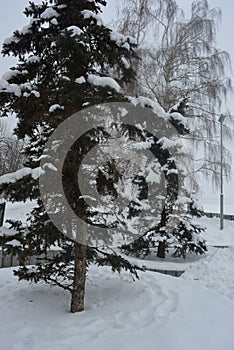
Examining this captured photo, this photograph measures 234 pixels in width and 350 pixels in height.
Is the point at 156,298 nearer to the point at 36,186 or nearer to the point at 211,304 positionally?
the point at 211,304

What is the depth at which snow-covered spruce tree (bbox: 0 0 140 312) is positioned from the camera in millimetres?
2850

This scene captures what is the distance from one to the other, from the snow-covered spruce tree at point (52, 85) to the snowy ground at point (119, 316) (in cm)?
33

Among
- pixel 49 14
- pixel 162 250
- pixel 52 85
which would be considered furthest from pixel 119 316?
pixel 162 250

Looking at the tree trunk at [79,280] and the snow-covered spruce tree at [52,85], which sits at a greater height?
the snow-covered spruce tree at [52,85]

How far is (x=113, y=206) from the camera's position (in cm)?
339

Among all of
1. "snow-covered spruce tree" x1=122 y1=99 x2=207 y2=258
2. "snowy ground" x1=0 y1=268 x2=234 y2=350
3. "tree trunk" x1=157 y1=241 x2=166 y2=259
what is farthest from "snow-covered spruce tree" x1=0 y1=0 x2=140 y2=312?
"tree trunk" x1=157 y1=241 x2=166 y2=259

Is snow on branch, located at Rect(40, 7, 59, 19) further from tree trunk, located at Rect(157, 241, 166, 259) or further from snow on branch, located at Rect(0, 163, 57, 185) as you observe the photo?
tree trunk, located at Rect(157, 241, 166, 259)

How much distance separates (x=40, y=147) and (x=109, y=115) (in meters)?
0.81

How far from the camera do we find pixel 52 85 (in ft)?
10.2

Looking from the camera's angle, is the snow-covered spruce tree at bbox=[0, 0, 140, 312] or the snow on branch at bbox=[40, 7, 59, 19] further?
the snow on branch at bbox=[40, 7, 59, 19]

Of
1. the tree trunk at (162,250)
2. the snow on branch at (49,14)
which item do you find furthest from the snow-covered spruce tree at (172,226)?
the snow on branch at (49,14)

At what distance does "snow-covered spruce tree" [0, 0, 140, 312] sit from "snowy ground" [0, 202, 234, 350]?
33 cm

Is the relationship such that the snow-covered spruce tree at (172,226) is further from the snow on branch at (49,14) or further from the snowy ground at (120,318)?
the snow on branch at (49,14)

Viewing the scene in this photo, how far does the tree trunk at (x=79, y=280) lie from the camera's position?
10.2 ft
